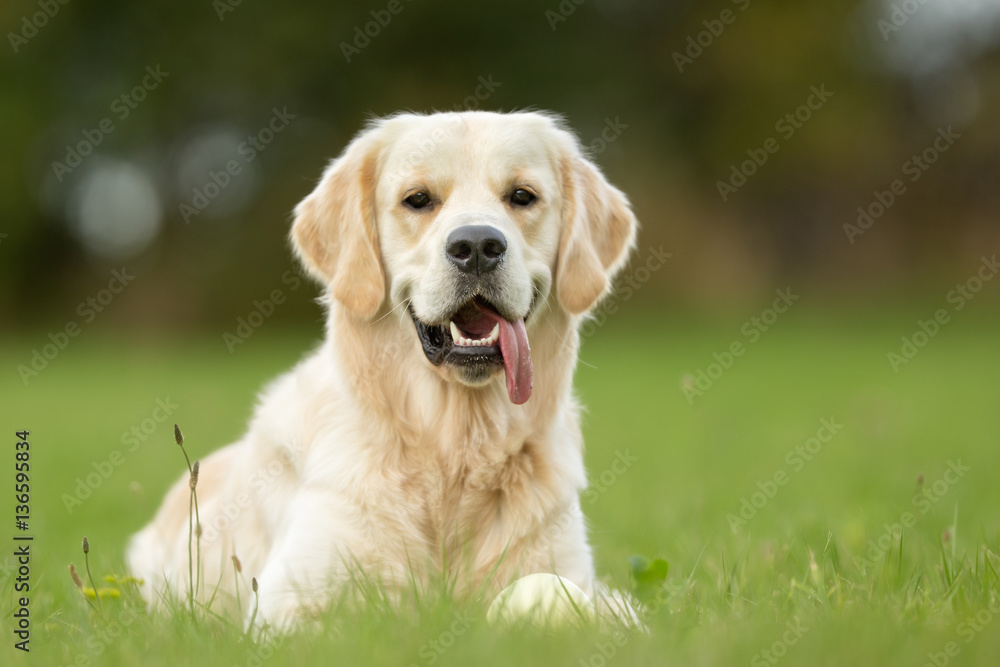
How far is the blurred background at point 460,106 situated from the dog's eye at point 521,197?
17395mm

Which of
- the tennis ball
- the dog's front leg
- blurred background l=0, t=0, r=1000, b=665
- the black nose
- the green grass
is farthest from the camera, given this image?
blurred background l=0, t=0, r=1000, b=665

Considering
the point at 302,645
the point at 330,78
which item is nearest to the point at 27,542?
the point at 302,645

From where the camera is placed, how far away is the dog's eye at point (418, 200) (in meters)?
3.63

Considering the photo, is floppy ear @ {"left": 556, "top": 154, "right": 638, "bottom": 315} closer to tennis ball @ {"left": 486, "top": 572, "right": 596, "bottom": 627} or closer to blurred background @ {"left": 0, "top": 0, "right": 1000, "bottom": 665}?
tennis ball @ {"left": 486, "top": 572, "right": 596, "bottom": 627}

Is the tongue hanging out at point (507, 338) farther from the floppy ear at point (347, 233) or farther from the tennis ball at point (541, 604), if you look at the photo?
the tennis ball at point (541, 604)

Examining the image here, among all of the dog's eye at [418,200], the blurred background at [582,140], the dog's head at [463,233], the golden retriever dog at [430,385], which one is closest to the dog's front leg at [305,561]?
the golden retriever dog at [430,385]

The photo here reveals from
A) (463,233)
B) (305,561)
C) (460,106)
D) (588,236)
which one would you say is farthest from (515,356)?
(460,106)

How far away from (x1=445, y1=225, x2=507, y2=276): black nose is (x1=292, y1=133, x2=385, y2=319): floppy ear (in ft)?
1.28

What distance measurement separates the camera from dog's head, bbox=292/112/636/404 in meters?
3.40

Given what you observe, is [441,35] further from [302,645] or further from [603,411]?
[302,645]

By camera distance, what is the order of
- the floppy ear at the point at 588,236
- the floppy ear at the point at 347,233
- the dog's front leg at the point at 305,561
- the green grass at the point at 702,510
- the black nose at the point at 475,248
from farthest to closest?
1. the floppy ear at the point at 588,236
2. the floppy ear at the point at 347,233
3. the black nose at the point at 475,248
4. the dog's front leg at the point at 305,561
5. the green grass at the point at 702,510

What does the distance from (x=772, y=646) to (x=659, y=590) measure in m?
0.72

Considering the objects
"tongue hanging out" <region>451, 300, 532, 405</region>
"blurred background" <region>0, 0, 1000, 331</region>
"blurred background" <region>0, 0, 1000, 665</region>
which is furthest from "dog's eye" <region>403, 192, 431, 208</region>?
"blurred background" <region>0, 0, 1000, 331</region>

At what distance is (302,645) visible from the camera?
2.46 metres
